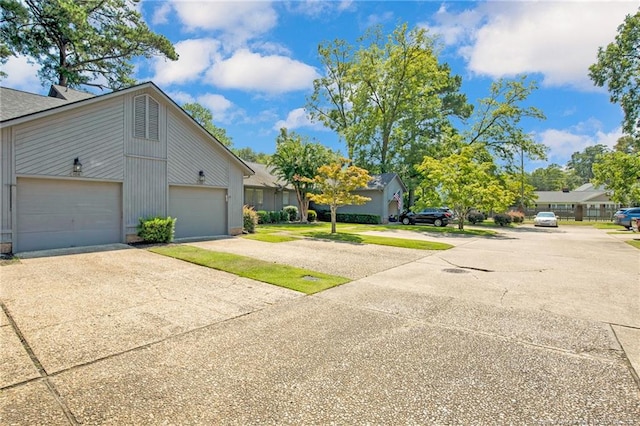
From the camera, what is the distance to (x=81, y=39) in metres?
19.8

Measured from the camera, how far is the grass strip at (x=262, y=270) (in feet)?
23.0

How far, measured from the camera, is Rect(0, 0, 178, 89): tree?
59.3 ft

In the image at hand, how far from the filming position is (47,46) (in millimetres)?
20109

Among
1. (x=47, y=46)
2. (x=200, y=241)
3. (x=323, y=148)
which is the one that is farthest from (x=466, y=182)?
(x=47, y=46)

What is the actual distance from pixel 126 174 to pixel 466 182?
19.6 m

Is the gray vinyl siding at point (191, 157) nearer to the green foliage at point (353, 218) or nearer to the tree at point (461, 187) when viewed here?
the tree at point (461, 187)

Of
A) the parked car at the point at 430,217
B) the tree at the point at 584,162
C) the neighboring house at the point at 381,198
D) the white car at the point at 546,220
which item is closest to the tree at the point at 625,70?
the white car at the point at 546,220

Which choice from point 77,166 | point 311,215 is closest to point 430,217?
point 311,215

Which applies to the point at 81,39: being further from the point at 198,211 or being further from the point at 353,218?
the point at 353,218

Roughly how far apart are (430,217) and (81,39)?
2722cm

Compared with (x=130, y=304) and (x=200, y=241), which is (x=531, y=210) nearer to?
(x=200, y=241)

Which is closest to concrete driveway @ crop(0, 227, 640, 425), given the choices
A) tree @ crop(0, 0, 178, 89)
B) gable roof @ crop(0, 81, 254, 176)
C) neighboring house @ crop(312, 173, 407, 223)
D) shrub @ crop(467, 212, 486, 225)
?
gable roof @ crop(0, 81, 254, 176)

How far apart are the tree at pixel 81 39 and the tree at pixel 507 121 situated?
94.3ft

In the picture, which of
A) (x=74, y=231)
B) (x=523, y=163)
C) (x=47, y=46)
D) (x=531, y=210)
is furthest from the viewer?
(x=531, y=210)
